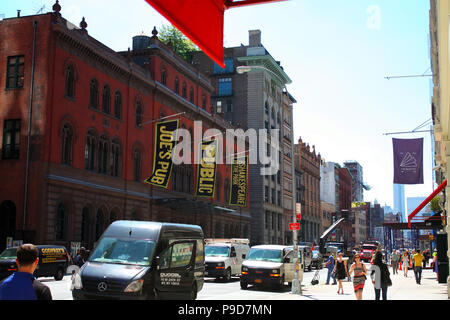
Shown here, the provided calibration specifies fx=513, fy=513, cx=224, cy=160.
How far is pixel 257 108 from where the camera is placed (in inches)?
2992

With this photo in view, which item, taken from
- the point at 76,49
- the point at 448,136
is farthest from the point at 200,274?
the point at 76,49

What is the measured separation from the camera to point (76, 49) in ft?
119

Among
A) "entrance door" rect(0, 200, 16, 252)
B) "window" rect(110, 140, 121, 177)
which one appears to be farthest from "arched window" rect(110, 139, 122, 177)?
"entrance door" rect(0, 200, 16, 252)

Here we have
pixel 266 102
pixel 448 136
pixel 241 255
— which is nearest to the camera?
pixel 448 136

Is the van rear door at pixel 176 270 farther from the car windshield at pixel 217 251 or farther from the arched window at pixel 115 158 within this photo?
the arched window at pixel 115 158

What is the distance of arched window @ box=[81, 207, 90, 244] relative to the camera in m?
36.5

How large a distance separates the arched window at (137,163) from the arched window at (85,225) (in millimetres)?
7522

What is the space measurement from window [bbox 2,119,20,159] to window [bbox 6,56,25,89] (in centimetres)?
251

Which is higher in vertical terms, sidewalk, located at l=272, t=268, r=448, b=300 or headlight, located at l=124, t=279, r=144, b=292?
headlight, located at l=124, t=279, r=144, b=292

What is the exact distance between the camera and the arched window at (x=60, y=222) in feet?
110

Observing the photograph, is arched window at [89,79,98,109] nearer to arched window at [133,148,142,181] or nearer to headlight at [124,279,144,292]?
arched window at [133,148,142,181]

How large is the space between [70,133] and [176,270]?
23.1 metres

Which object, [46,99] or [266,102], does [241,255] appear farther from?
[266,102]
